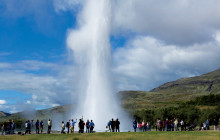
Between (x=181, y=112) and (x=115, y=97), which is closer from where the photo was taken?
(x=115, y=97)

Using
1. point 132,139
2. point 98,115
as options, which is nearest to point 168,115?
point 98,115

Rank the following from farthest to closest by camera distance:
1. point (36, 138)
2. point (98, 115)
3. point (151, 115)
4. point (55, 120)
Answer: point (151, 115)
point (55, 120)
point (98, 115)
point (36, 138)

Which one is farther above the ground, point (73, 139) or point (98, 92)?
point (98, 92)

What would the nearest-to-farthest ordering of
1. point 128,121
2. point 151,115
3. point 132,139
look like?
point 132,139 < point 128,121 < point 151,115

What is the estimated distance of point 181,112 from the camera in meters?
80.4

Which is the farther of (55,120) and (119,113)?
(55,120)

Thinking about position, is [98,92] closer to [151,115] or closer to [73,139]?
[73,139]

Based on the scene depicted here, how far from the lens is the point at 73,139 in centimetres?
2495

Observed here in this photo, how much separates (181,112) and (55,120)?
4414 cm

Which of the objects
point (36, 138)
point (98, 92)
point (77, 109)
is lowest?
point (36, 138)

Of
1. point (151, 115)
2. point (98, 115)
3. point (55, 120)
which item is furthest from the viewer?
point (151, 115)

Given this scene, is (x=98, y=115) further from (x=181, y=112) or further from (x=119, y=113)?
(x=181, y=112)

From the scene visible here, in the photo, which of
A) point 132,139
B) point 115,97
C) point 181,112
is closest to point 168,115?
point 181,112

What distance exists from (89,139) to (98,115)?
54.8 ft
